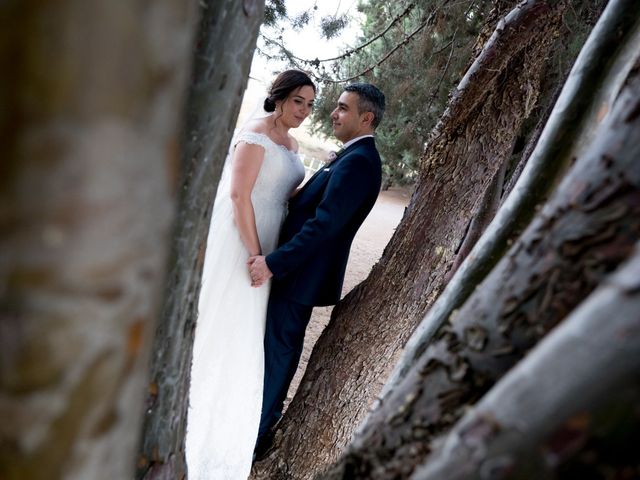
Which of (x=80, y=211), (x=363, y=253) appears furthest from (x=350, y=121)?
(x=363, y=253)

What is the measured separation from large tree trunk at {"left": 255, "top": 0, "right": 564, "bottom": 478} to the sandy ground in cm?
152

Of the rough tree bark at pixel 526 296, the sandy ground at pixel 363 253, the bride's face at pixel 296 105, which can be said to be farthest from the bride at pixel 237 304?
the rough tree bark at pixel 526 296

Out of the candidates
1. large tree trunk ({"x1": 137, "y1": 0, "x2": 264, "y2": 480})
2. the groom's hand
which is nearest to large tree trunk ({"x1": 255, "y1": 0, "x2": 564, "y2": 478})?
the groom's hand

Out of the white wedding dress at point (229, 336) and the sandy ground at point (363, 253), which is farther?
the sandy ground at point (363, 253)

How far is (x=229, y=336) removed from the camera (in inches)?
105

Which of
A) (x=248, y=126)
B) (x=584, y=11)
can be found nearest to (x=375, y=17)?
(x=584, y=11)

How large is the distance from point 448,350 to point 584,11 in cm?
425

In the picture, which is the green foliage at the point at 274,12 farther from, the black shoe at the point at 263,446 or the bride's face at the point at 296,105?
the black shoe at the point at 263,446

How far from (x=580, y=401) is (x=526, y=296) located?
→ 8.7 inches

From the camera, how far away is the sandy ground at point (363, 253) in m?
5.35

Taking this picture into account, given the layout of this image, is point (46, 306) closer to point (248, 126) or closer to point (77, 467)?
point (77, 467)

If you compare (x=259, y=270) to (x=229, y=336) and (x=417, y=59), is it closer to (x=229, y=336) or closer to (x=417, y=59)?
(x=229, y=336)

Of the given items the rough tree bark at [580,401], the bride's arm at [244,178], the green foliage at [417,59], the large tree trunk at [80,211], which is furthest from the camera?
the green foliage at [417,59]

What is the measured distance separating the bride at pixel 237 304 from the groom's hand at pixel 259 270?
57mm
